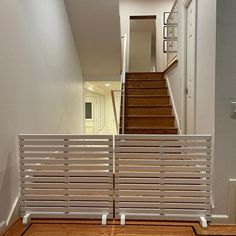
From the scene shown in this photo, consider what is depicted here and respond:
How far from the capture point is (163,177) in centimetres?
243

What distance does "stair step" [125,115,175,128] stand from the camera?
5.08 metres

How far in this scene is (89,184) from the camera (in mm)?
2467

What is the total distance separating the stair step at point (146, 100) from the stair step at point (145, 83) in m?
0.56

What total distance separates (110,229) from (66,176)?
0.60 metres

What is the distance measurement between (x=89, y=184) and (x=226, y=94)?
150cm

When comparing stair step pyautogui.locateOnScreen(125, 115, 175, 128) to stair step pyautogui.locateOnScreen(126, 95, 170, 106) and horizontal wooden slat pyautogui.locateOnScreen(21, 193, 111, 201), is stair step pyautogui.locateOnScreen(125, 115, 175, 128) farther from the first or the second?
horizontal wooden slat pyautogui.locateOnScreen(21, 193, 111, 201)

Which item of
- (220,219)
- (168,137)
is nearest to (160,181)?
(168,137)

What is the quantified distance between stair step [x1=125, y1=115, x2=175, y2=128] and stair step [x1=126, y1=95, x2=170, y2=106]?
1.82 ft

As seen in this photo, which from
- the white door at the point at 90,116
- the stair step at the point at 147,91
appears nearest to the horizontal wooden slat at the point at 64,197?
the stair step at the point at 147,91

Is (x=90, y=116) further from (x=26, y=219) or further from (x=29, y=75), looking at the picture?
(x=26, y=219)

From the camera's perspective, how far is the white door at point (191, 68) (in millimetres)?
3664

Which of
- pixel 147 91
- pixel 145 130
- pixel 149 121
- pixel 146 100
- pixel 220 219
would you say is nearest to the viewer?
pixel 220 219

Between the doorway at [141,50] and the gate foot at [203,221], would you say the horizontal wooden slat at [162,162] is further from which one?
the doorway at [141,50]

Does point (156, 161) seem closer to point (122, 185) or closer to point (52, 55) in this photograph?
point (122, 185)
